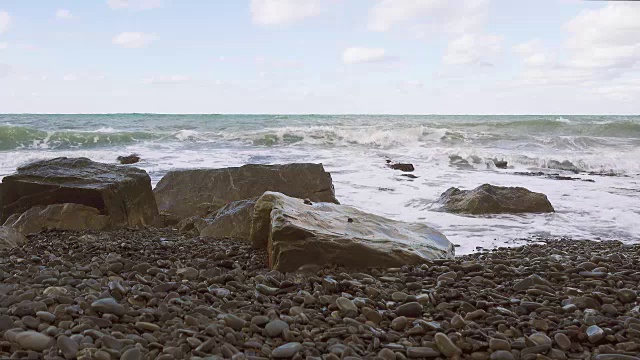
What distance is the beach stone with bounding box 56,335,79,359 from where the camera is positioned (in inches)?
82.0

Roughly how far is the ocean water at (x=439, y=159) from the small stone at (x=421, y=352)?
3.09 m

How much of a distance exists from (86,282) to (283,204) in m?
1.73

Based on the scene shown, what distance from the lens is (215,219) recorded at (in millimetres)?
5551

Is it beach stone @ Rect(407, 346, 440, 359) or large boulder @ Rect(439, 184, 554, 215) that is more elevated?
beach stone @ Rect(407, 346, 440, 359)

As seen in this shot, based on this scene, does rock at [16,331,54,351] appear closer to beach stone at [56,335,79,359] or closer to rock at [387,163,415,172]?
beach stone at [56,335,79,359]

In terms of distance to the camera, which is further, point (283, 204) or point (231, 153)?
point (231, 153)

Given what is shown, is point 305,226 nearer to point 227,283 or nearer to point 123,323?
point 227,283

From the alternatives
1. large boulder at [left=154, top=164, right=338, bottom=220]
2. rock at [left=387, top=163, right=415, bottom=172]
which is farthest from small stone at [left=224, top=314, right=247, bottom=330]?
rock at [left=387, top=163, right=415, bottom=172]

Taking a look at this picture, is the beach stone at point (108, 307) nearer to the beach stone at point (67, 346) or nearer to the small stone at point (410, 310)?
the beach stone at point (67, 346)

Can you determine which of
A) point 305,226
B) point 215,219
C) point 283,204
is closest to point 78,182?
point 215,219

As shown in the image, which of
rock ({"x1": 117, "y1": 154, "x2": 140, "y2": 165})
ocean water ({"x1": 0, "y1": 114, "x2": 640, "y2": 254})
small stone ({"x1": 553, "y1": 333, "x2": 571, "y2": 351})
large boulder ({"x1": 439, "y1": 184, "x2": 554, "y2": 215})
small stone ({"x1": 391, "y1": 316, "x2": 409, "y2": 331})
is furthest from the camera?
rock ({"x1": 117, "y1": 154, "x2": 140, "y2": 165})

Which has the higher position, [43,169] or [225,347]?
[43,169]

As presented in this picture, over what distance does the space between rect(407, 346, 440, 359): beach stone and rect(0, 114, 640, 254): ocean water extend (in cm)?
309

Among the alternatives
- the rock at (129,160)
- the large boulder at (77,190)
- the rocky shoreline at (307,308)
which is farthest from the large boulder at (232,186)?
the rock at (129,160)
